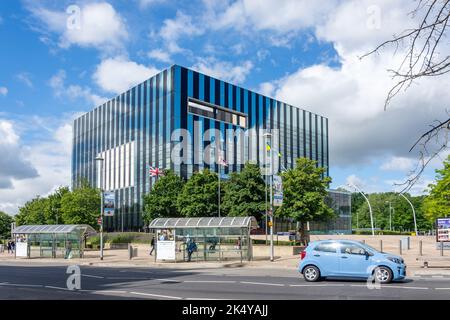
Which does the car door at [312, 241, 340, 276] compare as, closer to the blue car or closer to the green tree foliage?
the blue car

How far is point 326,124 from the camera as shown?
9506 centimetres

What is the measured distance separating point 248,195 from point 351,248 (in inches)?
1049

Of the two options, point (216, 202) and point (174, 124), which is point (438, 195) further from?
point (174, 124)

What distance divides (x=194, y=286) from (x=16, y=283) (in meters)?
7.59

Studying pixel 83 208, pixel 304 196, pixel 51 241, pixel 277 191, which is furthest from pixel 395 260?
pixel 83 208

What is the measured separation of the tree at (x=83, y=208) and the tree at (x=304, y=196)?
1166 inches

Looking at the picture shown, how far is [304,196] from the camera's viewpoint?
41625 mm

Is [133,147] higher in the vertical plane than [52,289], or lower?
higher

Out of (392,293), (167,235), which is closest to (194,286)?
(392,293)

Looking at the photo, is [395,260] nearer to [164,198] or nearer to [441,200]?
[441,200]

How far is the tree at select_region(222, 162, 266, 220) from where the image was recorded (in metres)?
44.8

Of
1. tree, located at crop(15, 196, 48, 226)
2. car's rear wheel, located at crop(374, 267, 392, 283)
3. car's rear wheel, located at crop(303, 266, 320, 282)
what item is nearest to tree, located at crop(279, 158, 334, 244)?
car's rear wheel, located at crop(303, 266, 320, 282)
